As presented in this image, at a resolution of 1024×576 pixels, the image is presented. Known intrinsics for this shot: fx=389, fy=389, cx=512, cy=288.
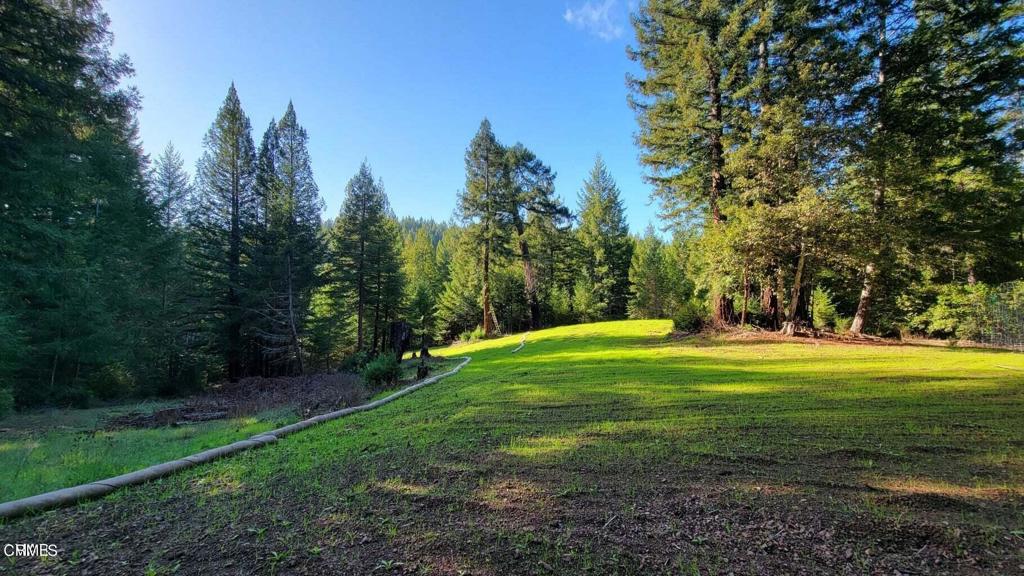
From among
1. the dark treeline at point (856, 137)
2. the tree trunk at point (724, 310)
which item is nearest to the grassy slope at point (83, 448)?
the dark treeline at point (856, 137)

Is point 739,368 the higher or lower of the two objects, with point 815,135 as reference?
lower

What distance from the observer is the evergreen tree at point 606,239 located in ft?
119

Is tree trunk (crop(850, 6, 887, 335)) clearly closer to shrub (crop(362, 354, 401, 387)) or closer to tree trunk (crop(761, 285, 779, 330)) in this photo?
tree trunk (crop(761, 285, 779, 330))

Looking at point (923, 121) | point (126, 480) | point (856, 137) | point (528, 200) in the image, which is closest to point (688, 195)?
point (856, 137)

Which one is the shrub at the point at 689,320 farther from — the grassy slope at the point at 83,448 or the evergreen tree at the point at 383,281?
the evergreen tree at the point at 383,281

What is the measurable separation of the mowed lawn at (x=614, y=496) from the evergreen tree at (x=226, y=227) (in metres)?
17.4

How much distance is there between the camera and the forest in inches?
380

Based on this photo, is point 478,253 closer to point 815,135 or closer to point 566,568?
point 815,135

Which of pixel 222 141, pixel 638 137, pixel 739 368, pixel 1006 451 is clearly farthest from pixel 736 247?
pixel 222 141

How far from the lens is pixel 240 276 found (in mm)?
19266

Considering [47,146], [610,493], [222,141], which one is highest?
[222,141]

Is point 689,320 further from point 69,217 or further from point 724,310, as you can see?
point 69,217

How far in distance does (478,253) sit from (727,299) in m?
16.2

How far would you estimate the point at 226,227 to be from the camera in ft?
65.1
